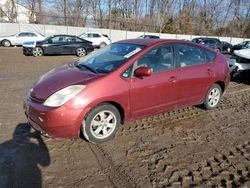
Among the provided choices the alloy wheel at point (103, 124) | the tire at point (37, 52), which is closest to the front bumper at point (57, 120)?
the alloy wheel at point (103, 124)

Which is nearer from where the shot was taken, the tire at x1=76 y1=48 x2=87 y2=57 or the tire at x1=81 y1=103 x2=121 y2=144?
the tire at x1=81 y1=103 x2=121 y2=144

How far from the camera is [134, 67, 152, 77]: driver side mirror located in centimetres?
419

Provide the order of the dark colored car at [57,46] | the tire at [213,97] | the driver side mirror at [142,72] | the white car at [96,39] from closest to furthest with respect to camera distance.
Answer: the driver side mirror at [142,72] < the tire at [213,97] < the dark colored car at [57,46] < the white car at [96,39]

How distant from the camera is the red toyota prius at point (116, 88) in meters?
3.79

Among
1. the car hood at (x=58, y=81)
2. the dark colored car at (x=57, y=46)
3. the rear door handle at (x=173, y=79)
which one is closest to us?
the car hood at (x=58, y=81)

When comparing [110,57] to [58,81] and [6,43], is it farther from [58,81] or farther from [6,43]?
[6,43]

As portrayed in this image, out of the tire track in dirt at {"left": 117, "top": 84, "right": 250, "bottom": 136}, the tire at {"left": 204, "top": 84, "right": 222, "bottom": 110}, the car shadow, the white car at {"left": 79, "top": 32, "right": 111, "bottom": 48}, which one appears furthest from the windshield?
the white car at {"left": 79, "top": 32, "right": 111, "bottom": 48}

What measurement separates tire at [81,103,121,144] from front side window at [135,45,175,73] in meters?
0.89

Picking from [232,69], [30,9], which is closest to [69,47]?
[232,69]

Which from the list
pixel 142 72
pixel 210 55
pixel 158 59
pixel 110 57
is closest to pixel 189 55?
pixel 210 55

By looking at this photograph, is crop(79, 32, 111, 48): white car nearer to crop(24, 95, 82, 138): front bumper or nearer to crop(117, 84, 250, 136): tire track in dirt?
crop(117, 84, 250, 136): tire track in dirt

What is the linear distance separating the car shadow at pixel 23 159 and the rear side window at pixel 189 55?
288 centimetres

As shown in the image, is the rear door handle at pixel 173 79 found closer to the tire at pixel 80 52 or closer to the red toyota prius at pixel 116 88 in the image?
the red toyota prius at pixel 116 88

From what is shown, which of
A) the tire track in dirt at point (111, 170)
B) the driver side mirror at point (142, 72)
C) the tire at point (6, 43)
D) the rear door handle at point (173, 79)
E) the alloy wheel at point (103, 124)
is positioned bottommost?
the tire track in dirt at point (111, 170)
